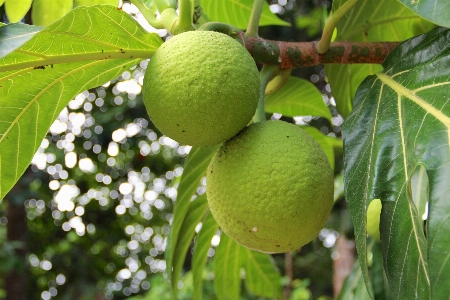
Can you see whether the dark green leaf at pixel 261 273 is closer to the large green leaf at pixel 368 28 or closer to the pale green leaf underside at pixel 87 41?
the large green leaf at pixel 368 28

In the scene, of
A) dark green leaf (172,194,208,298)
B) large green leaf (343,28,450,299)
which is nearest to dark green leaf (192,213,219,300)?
dark green leaf (172,194,208,298)

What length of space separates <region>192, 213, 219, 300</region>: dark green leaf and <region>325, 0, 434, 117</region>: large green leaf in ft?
1.41

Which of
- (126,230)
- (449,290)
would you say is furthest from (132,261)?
(449,290)

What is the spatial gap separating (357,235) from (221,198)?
235mm

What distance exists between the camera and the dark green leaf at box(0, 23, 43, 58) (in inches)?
23.4

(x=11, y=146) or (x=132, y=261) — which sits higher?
(x=11, y=146)

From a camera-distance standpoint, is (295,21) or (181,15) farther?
(295,21)

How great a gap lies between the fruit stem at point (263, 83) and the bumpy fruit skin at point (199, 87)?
0.10m

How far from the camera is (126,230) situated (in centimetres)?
664

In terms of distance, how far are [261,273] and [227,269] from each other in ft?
0.32

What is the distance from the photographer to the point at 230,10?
1.30 metres

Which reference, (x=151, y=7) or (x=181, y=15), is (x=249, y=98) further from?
(x=151, y=7)

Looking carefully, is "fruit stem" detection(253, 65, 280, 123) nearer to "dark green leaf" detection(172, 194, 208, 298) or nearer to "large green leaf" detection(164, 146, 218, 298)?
"large green leaf" detection(164, 146, 218, 298)

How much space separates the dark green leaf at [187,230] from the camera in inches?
47.1
